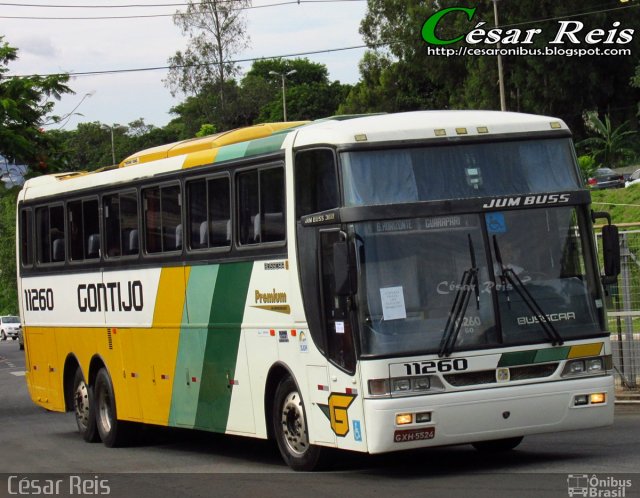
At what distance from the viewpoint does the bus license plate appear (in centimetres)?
1104

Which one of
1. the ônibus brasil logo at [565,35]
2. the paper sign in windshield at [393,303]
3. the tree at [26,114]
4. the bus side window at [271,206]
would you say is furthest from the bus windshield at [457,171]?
the ônibus brasil logo at [565,35]

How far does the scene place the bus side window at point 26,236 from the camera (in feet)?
64.7

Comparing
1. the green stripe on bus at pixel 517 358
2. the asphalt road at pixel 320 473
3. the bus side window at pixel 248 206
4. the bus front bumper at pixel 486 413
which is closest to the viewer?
the asphalt road at pixel 320 473

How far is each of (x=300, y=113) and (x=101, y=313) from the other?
96.6 metres

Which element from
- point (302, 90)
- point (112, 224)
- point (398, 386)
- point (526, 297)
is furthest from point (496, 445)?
point (302, 90)

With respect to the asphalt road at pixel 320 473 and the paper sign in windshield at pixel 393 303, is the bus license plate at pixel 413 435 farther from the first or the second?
the paper sign in windshield at pixel 393 303

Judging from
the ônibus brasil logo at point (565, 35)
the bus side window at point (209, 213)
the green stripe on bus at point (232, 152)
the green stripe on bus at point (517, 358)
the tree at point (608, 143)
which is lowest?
the green stripe on bus at point (517, 358)

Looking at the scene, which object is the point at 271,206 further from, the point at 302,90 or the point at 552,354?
the point at 302,90

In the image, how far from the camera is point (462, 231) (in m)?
11.5

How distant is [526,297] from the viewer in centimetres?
1152

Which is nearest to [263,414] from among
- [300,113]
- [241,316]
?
[241,316]

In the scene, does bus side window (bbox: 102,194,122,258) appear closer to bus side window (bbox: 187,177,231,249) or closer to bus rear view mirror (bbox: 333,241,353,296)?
bus side window (bbox: 187,177,231,249)

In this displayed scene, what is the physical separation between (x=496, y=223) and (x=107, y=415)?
7.79m

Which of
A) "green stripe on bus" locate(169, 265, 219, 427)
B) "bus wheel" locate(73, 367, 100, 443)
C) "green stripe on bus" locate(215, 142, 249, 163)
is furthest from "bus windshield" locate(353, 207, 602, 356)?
"bus wheel" locate(73, 367, 100, 443)
